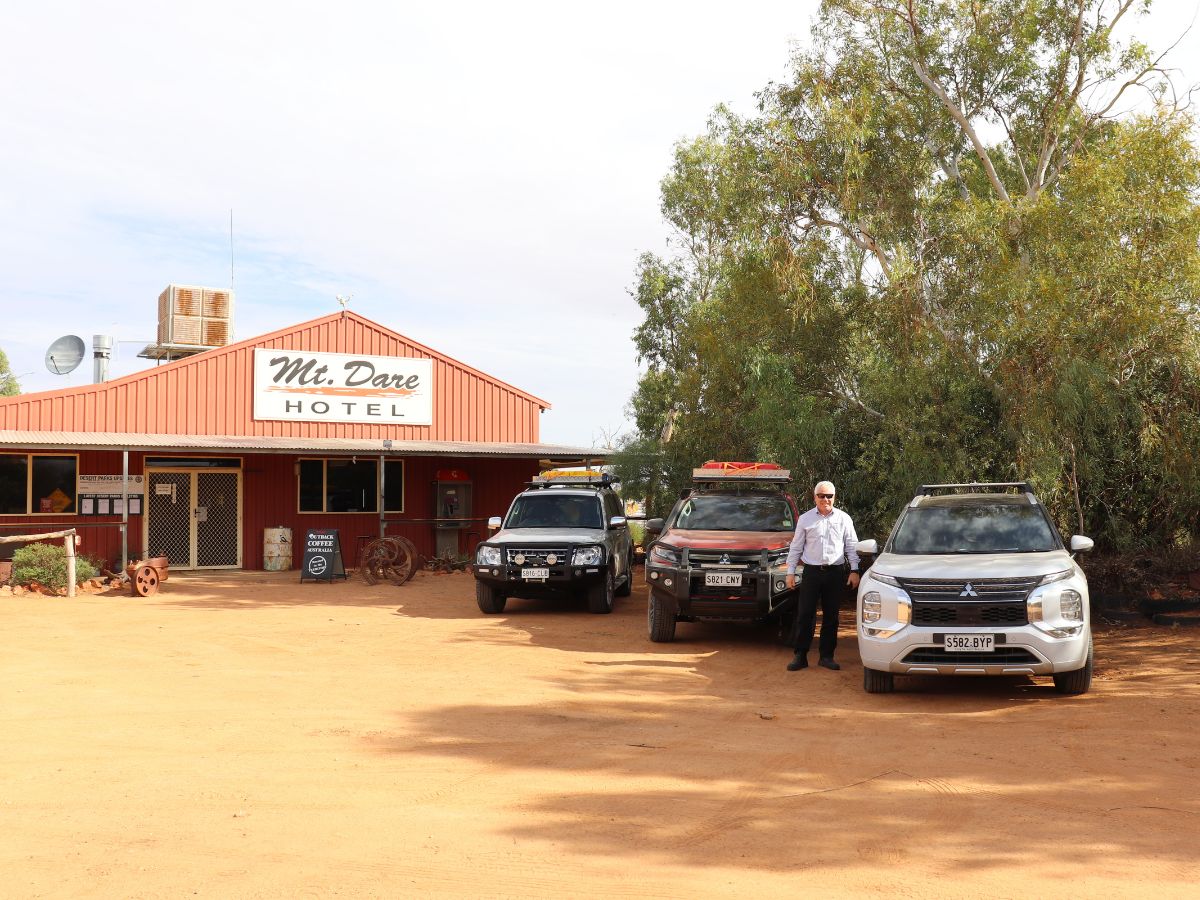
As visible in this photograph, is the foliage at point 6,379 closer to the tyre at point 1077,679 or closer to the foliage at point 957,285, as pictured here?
the foliage at point 957,285

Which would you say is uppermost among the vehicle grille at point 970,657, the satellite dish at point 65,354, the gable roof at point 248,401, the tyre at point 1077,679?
the satellite dish at point 65,354

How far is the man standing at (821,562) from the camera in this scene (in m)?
9.90

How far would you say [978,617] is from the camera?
27.1 feet

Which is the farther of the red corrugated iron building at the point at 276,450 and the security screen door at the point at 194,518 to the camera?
the security screen door at the point at 194,518

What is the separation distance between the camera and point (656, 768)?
636 centimetres

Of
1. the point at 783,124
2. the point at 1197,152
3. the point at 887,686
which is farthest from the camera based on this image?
the point at 783,124

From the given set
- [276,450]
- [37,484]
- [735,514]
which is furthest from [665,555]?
[37,484]

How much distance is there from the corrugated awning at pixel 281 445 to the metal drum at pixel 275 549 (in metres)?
1.95

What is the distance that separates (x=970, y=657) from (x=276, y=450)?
49.6ft

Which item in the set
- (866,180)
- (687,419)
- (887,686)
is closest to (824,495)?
(887,686)

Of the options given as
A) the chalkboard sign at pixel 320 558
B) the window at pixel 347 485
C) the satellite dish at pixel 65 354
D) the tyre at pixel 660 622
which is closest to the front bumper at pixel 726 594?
the tyre at pixel 660 622

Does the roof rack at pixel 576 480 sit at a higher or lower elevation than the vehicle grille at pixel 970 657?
higher

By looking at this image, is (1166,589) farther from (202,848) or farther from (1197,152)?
(202,848)

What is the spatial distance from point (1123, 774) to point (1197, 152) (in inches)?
361
